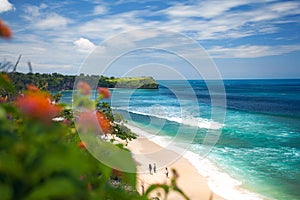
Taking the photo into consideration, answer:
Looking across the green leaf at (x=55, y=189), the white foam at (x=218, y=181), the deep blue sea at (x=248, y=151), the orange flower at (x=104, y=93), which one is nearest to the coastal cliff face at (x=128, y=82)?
the deep blue sea at (x=248, y=151)

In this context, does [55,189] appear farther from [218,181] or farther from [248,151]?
[248,151]

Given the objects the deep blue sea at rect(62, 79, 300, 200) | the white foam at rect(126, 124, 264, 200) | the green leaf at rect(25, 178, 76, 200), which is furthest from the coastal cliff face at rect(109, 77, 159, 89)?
the white foam at rect(126, 124, 264, 200)

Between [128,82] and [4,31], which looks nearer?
[4,31]

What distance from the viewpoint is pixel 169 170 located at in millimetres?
20641

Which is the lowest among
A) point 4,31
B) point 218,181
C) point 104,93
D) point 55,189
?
point 218,181

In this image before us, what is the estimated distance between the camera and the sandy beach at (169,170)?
15.9 m

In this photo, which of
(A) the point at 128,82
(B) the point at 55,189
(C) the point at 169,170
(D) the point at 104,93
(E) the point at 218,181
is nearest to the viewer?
(B) the point at 55,189

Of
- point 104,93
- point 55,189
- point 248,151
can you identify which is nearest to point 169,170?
point 248,151

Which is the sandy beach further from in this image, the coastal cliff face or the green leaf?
the green leaf

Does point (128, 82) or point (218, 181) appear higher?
point (128, 82)

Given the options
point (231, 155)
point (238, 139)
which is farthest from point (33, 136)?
point (238, 139)

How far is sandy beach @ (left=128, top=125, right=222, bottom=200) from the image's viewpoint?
15938 millimetres

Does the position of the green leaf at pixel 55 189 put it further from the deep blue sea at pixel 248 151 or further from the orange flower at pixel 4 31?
the deep blue sea at pixel 248 151

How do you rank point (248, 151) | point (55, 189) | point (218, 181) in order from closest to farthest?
1. point (55, 189)
2. point (218, 181)
3. point (248, 151)
